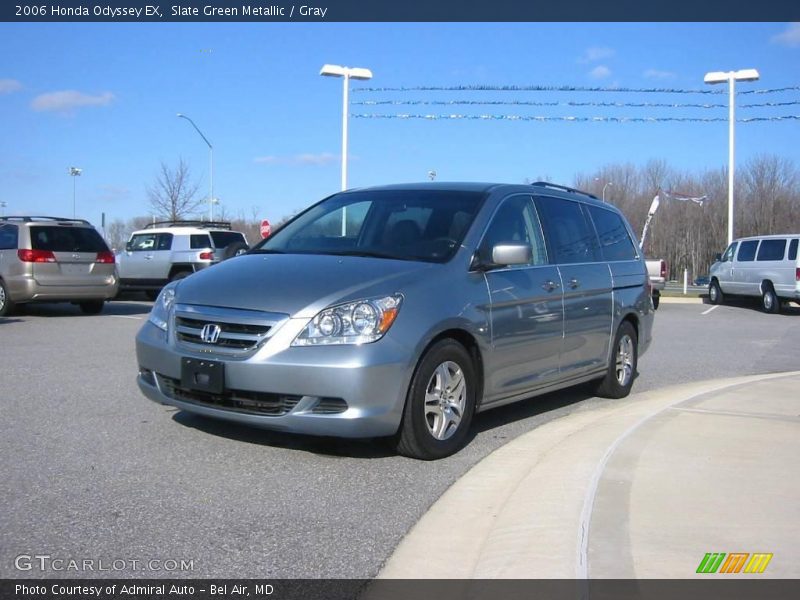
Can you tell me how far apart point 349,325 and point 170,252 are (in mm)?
16087

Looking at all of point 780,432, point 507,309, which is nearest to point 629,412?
point 780,432

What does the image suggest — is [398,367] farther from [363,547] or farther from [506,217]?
[506,217]

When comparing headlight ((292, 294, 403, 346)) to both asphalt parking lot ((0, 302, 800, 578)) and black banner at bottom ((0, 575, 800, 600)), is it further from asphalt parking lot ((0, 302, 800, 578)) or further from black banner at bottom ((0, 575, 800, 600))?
black banner at bottom ((0, 575, 800, 600))

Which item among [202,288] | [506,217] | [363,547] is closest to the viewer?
[363,547]

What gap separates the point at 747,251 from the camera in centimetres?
2194

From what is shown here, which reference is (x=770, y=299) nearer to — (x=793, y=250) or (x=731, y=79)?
(x=793, y=250)

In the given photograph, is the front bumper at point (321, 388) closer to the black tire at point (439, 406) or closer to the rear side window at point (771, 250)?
the black tire at point (439, 406)

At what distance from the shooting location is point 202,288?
16.9ft

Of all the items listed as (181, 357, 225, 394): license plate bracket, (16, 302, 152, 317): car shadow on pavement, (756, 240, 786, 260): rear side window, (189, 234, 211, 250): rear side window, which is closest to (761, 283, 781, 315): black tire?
(756, 240, 786, 260): rear side window

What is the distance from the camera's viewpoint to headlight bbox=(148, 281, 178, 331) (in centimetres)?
527

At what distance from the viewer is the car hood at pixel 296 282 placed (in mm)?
4773

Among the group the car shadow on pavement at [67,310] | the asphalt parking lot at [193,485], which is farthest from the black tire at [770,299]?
the car shadow on pavement at [67,310]

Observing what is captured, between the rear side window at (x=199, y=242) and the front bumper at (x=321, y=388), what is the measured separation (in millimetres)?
15412

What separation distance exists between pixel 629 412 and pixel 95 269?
1065 centimetres
